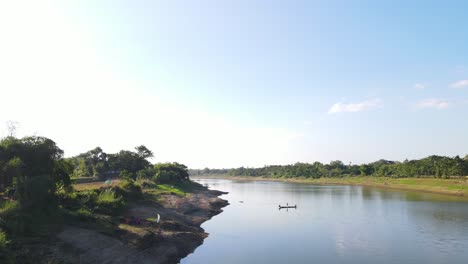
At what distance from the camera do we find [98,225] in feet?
112

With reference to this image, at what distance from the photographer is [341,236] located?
4631 cm

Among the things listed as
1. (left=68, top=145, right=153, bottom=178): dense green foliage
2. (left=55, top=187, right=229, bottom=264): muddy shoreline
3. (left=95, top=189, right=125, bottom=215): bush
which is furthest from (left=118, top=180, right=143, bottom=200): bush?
(left=68, top=145, right=153, bottom=178): dense green foliage

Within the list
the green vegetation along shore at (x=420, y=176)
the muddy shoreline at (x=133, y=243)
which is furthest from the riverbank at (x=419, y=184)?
the muddy shoreline at (x=133, y=243)

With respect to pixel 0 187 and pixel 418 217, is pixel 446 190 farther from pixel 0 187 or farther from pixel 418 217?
pixel 0 187

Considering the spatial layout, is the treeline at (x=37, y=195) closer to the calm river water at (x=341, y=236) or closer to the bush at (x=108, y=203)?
the bush at (x=108, y=203)

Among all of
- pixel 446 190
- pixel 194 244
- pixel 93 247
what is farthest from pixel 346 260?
pixel 446 190

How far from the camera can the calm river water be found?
36812 millimetres

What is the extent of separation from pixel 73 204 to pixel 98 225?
6.01 m

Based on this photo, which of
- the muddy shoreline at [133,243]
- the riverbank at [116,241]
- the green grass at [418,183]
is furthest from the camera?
the green grass at [418,183]

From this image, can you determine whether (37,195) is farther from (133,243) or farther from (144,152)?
(144,152)

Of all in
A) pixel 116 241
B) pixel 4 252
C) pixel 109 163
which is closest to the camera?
pixel 4 252

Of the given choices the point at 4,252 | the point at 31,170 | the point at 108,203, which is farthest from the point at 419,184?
the point at 4,252

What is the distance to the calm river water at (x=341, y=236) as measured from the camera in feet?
121

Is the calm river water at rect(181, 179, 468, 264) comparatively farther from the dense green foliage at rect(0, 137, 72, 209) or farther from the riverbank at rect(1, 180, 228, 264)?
the dense green foliage at rect(0, 137, 72, 209)
